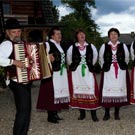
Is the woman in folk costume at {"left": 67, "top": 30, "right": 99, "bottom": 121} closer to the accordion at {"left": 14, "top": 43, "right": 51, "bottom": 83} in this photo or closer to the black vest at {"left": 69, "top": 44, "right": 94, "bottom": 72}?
the black vest at {"left": 69, "top": 44, "right": 94, "bottom": 72}

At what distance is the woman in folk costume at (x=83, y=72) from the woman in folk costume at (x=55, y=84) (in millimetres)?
169

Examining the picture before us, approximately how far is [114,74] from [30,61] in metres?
2.66

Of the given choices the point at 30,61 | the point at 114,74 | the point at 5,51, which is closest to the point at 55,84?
the point at 114,74

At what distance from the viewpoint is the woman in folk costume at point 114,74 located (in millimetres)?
9336

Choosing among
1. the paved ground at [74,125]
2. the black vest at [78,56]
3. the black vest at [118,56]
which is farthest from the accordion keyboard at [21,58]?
the black vest at [118,56]

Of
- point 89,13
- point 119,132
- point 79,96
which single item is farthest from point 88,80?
point 89,13

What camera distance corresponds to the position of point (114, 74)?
30.6 feet

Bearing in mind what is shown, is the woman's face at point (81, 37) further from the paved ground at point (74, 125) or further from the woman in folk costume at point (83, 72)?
the paved ground at point (74, 125)

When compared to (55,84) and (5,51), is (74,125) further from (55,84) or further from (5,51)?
(5,51)

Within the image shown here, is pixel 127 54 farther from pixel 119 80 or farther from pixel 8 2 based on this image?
pixel 8 2

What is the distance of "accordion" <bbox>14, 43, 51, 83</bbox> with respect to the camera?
6.90 meters

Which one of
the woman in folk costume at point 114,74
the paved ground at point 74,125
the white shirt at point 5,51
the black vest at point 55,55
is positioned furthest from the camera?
the woman in folk costume at point 114,74

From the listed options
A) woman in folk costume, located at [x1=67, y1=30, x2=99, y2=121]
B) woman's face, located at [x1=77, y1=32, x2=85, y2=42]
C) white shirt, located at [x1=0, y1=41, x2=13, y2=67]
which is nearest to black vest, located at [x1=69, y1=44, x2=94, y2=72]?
woman in folk costume, located at [x1=67, y1=30, x2=99, y2=121]

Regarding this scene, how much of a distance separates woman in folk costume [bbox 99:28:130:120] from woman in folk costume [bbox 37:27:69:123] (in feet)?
2.25
